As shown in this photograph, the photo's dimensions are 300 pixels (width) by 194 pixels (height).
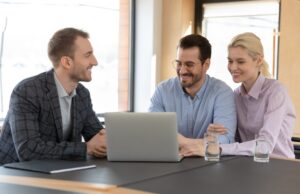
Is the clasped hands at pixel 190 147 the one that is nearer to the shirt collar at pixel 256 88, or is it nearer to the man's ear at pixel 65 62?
the shirt collar at pixel 256 88

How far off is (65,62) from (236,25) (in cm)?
273

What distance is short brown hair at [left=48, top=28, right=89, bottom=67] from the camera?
269cm

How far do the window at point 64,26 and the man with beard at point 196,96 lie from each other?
4.81 ft

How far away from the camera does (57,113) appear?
2.52 meters

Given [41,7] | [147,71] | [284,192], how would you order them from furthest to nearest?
[147,71]
[41,7]
[284,192]

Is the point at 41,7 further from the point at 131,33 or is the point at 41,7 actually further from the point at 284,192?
the point at 284,192

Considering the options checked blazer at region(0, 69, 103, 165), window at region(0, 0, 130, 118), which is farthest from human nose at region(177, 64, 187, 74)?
window at region(0, 0, 130, 118)

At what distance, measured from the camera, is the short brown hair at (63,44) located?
2686mm

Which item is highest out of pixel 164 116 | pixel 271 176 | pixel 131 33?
pixel 131 33

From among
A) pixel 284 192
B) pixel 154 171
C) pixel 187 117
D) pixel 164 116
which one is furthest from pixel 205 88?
pixel 284 192

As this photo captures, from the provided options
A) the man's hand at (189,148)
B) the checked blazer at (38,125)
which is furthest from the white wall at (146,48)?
the man's hand at (189,148)

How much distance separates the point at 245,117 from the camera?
2.87 m

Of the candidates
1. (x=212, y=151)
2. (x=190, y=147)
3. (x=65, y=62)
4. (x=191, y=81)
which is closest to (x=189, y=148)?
(x=190, y=147)

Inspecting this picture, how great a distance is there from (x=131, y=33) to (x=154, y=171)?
10.3 feet
